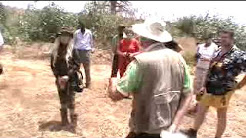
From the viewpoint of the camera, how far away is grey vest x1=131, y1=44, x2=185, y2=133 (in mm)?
3188

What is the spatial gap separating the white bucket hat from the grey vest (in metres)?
0.09

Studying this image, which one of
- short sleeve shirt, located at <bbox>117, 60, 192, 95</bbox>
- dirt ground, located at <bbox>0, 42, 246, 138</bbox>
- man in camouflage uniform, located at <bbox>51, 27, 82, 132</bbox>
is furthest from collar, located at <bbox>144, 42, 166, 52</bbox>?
dirt ground, located at <bbox>0, 42, 246, 138</bbox>

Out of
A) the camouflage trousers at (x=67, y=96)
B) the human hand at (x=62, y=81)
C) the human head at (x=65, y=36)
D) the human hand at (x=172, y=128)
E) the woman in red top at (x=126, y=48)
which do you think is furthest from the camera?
the woman in red top at (x=126, y=48)

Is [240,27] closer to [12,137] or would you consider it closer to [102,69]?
[102,69]

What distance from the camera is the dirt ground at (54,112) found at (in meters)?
7.12

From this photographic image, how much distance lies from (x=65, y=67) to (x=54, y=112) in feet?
5.64

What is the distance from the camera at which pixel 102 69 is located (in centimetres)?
1491

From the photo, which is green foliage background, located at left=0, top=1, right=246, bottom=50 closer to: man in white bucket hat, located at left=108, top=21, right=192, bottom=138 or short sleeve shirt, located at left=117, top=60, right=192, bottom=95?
man in white bucket hat, located at left=108, top=21, right=192, bottom=138

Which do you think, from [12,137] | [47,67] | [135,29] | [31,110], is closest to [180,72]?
[135,29]

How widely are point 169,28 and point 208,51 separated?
9753mm

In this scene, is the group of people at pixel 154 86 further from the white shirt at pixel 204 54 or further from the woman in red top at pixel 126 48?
the white shirt at pixel 204 54

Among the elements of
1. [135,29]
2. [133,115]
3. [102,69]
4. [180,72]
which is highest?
[135,29]

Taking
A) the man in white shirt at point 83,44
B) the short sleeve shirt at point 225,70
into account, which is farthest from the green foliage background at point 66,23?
the short sleeve shirt at point 225,70

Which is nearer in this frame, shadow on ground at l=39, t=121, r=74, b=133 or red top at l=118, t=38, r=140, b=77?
shadow on ground at l=39, t=121, r=74, b=133
